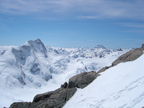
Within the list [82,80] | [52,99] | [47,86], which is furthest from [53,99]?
[47,86]

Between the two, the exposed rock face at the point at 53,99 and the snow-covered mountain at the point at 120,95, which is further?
the exposed rock face at the point at 53,99

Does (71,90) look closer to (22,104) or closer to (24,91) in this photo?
(22,104)

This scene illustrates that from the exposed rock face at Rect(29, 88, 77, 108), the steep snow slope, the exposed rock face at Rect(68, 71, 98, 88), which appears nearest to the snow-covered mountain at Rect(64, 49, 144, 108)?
the steep snow slope

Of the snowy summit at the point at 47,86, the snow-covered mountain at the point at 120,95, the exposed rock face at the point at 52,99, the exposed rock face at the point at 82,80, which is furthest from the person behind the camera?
the exposed rock face at the point at 82,80

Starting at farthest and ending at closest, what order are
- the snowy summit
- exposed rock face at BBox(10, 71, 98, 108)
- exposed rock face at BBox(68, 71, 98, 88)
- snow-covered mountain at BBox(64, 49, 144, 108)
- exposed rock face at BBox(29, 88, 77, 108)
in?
exposed rock face at BBox(68, 71, 98, 88), exposed rock face at BBox(10, 71, 98, 108), exposed rock face at BBox(29, 88, 77, 108), the snowy summit, snow-covered mountain at BBox(64, 49, 144, 108)

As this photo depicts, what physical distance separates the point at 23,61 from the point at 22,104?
186 metres

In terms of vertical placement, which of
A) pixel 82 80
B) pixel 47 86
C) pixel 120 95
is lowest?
pixel 47 86

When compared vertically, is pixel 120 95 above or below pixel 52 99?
above

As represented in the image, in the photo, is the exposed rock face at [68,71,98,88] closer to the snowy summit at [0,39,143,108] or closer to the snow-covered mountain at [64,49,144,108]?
the snowy summit at [0,39,143,108]

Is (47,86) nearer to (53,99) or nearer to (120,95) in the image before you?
(53,99)

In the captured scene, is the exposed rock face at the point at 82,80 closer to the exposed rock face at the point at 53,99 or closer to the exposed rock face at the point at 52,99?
the exposed rock face at the point at 52,99

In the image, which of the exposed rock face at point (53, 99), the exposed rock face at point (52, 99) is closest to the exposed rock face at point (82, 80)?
the exposed rock face at point (52, 99)

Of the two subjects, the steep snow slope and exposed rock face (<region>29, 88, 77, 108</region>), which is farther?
exposed rock face (<region>29, 88, 77, 108</region>)

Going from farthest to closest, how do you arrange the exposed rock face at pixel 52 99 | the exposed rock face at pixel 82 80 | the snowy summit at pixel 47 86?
the exposed rock face at pixel 82 80
the exposed rock face at pixel 52 99
the snowy summit at pixel 47 86
